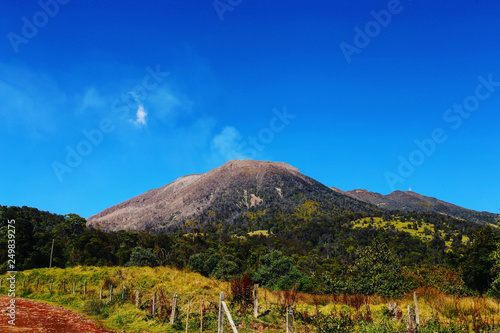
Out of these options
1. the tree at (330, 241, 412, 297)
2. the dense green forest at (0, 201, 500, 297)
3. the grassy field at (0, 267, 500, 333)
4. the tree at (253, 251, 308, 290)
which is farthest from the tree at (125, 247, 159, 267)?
the tree at (330, 241, 412, 297)

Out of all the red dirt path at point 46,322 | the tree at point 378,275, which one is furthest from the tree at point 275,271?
the red dirt path at point 46,322

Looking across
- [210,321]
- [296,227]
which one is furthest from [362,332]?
[296,227]

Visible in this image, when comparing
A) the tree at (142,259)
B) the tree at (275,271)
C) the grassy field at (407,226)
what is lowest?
the tree at (275,271)

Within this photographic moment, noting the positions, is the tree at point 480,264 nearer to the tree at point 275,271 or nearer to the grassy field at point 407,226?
the tree at point 275,271

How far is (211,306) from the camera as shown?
17000mm

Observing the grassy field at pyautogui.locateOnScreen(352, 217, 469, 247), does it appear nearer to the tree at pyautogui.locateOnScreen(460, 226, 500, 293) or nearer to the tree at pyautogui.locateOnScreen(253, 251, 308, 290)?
the tree at pyautogui.locateOnScreen(460, 226, 500, 293)

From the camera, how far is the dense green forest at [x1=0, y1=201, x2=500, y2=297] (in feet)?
102

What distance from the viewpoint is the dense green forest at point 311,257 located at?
102 ft

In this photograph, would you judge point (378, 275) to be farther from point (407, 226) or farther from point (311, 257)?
point (407, 226)

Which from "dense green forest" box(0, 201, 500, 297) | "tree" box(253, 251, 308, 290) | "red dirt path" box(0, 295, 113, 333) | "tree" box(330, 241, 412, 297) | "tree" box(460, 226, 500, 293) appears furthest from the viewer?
"tree" box(253, 251, 308, 290)

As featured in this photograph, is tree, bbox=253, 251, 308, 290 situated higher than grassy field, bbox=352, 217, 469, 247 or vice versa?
grassy field, bbox=352, 217, 469, 247

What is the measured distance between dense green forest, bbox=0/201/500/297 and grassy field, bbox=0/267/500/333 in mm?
6866

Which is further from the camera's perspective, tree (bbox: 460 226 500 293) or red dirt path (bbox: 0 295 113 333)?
tree (bbox: 460 226 500 293)

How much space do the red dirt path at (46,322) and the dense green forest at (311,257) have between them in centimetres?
1404
